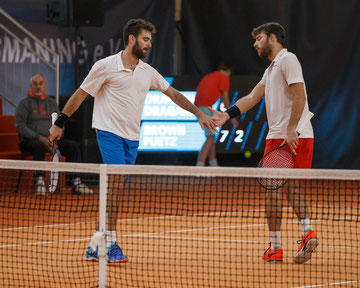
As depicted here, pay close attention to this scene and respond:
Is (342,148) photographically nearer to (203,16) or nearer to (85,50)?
(203,16)

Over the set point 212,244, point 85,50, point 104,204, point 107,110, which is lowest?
point 212,244

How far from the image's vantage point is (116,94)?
5562mm

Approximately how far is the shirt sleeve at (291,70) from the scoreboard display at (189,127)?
247 inches

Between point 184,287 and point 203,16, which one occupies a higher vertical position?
point 203,16

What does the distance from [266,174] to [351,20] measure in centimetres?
905

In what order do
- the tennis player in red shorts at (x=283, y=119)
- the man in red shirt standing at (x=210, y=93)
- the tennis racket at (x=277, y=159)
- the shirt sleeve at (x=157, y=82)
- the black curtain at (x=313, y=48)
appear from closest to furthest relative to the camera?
the tennis racket at (x=277, y=159) → the tennis player in red shorts at (x=283, y=119) → the shirt sleeve at (x=157, y=82) → the man in red shirt standing at (x=210, y=93) → the black curtain at (x=313, y=48)

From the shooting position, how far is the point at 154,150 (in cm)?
1187

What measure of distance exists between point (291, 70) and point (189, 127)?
6.56 m

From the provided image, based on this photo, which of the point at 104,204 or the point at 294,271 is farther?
the point at 294,271

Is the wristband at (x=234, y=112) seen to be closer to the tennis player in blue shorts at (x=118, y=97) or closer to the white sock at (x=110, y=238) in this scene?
the tennis player in blue shorts at (x=118, y=97)

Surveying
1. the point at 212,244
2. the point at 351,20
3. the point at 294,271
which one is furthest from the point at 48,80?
the point at 294,271

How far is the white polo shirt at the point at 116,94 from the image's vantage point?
5.52m

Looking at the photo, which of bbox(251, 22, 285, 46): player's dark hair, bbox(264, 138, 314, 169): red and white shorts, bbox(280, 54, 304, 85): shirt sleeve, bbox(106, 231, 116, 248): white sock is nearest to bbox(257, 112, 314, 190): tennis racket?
bbox(264, 138, 314, 169): red and white shorts

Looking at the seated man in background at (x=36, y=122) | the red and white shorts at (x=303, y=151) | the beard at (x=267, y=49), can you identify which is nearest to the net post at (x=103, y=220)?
the red and white shorts at (x=303, y=151)
